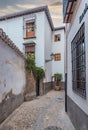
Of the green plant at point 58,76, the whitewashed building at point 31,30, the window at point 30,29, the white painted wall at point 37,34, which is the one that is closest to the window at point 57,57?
the green plant at point 58,76

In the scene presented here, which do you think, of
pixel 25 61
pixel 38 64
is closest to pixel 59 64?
pixel 38 64

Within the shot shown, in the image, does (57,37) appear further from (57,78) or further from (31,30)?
(31,30)

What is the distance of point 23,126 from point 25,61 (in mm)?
6262

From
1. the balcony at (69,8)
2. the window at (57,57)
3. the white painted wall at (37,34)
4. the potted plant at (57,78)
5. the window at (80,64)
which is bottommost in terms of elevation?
the potted plant at (57,78)

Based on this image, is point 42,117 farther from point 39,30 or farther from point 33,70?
point 39,30

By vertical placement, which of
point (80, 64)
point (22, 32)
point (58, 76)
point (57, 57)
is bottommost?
point (58, 76)

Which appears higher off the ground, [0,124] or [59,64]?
[59,64]

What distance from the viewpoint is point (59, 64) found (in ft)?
65.5

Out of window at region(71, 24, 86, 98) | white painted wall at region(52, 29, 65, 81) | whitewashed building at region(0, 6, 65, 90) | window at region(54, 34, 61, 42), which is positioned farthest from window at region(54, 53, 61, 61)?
window at region(71, 24, 86, 98)

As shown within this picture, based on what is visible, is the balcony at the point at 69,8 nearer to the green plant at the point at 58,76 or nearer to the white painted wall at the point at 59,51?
the green plant at the point at 58,76

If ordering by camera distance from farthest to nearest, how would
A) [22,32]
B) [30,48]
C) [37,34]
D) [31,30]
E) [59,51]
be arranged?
1. [59,51]
2. [22,32]
3. [31,30]
4. [30,48]
5. [37,34]

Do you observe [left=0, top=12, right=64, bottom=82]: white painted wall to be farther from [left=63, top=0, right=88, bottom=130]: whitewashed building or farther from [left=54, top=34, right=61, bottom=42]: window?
[left=63, top=0, right=88, bottom=130]: whitewashed building

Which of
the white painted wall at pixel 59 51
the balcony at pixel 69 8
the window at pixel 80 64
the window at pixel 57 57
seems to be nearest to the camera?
the window at pixel 80 64

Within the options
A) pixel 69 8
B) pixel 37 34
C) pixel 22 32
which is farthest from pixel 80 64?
pixel 22 32
